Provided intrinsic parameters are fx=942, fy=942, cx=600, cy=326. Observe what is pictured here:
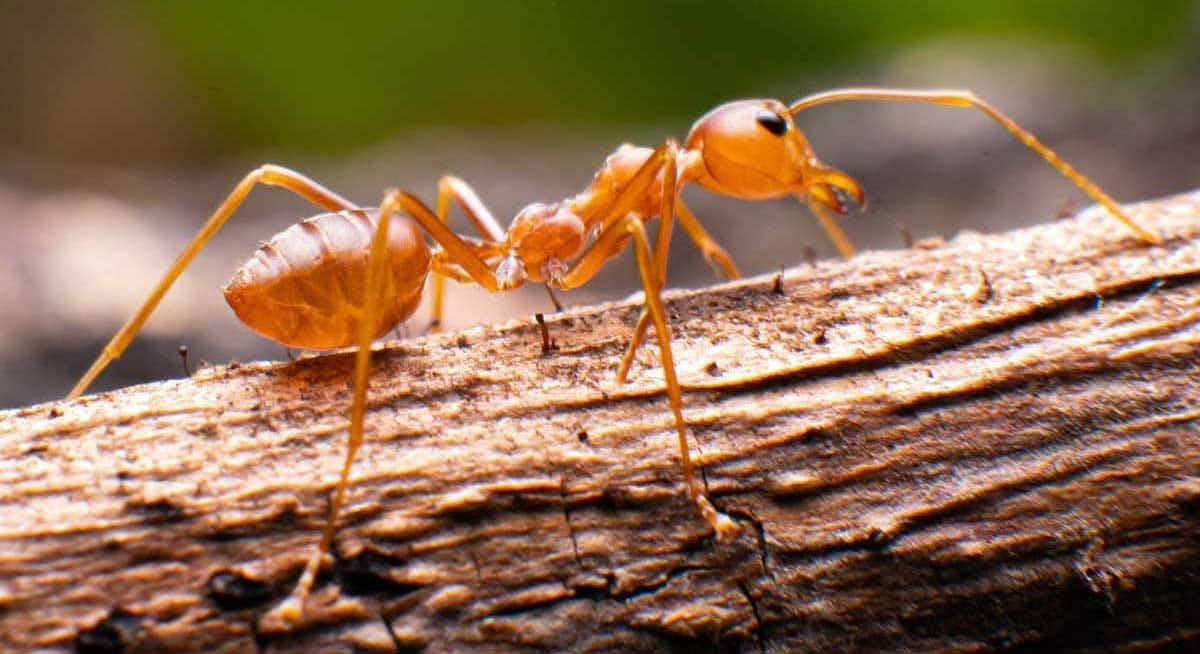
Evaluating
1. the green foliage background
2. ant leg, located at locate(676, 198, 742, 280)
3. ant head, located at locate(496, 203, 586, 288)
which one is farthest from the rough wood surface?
the green foliage background

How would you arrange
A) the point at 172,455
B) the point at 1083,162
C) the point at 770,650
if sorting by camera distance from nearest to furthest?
the point at 770,650
the point at 172,455
the point at 1083,162

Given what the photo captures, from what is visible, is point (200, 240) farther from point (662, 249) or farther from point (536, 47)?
point (536, 47)

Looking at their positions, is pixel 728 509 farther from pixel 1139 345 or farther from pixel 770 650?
pixel 1139 345

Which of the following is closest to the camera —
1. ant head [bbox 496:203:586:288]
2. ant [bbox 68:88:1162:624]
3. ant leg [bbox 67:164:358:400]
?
ant [bbox 68:88:1162:624]

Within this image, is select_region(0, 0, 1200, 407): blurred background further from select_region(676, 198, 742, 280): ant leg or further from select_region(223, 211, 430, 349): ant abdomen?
select_region(223, 211, 430, 349): ant abdomen

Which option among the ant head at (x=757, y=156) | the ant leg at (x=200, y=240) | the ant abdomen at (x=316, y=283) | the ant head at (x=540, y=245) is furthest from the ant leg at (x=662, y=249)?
the ant leg at (x=200, y=240)

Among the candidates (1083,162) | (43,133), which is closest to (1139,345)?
(1083,162)

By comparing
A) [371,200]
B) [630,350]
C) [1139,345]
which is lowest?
[1139,345]
